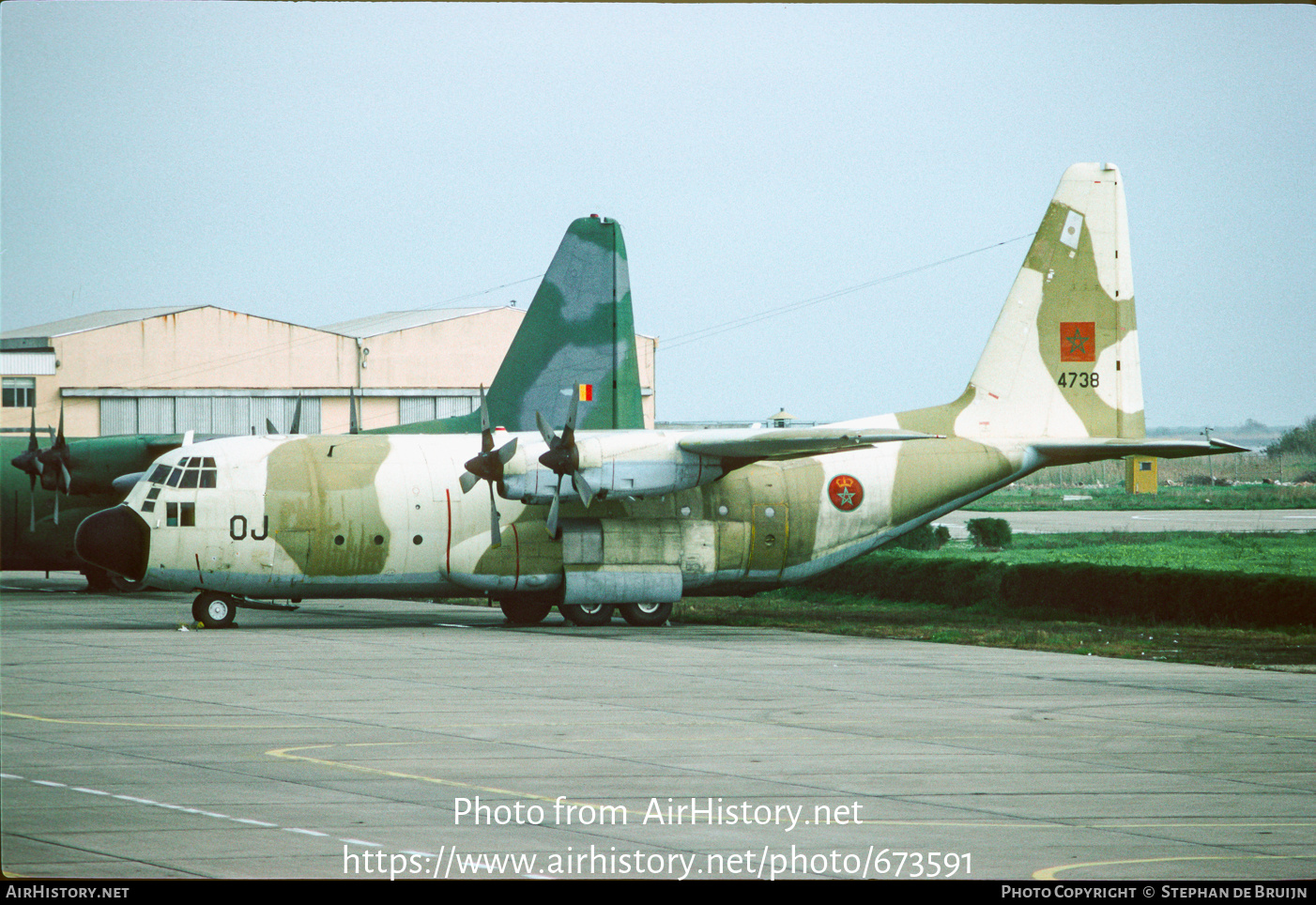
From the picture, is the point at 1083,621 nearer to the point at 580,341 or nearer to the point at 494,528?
the point at 580,341

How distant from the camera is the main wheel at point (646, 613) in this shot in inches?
1192

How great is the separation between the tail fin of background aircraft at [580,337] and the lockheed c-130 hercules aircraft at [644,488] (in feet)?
2.87

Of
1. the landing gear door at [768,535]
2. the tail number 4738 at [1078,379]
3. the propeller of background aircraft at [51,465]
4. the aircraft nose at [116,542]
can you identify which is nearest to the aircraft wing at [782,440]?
the landing gear door at [768,535]

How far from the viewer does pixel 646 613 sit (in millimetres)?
30344

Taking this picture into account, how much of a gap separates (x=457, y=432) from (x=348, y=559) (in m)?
5.58

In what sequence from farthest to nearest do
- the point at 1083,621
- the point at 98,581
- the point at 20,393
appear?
the point at 20,393 → the point at 98,581 → the point at 1083,621

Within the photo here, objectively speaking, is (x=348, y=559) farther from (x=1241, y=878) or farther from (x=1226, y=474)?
(x=1226, y=474)

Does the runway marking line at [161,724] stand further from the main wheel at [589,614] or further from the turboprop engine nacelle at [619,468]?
the main wheel at [589,614]

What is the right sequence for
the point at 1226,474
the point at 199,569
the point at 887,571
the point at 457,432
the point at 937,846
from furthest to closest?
the point at 1226,474, the point at 887,571, the point at 457,432, the point at 199,569, the point at 937,846

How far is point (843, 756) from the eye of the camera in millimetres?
14461

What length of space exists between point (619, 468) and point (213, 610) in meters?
8.36

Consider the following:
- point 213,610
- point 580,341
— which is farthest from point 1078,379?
point 213,610

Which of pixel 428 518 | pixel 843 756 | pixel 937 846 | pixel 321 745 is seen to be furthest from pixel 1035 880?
pixel 428 518

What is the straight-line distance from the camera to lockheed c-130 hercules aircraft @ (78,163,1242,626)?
90.1 feet
